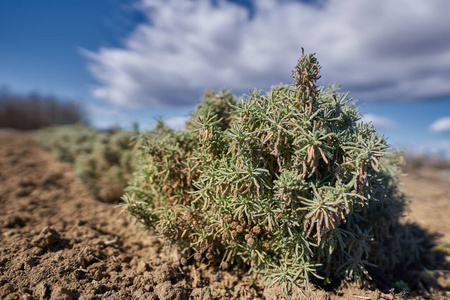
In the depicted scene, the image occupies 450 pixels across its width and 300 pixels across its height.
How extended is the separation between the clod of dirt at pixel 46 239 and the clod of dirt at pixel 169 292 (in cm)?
154

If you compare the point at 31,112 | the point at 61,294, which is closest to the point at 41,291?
the point at 61,294

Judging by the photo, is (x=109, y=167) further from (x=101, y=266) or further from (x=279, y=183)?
(x=279, y=183)

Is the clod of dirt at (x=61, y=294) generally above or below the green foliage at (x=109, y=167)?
below

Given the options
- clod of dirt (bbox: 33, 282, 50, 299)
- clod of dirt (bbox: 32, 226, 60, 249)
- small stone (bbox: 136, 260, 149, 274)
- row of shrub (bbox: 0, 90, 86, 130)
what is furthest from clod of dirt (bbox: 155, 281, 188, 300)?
row of shrub (bbox: 0, 90, 86, 130)

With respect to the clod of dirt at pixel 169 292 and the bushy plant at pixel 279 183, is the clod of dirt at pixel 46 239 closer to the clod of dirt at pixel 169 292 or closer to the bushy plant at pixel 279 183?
the bushy plant at pixel 279 183

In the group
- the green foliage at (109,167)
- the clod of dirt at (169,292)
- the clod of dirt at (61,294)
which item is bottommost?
the clod of dirt at (61,294)

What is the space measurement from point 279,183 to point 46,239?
111 inches

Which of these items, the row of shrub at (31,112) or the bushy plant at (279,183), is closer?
the bushy plant at (279,183)

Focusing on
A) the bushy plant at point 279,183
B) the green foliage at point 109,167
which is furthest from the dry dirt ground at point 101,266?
the green foliage at point 109,167

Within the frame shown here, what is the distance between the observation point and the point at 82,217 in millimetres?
4016

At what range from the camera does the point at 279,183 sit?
6.79ft

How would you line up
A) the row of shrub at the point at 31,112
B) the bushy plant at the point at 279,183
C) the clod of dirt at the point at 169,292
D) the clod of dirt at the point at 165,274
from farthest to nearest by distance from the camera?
the row of shrub at the point at 31,112 → the clod of dirt at the point at 165,274 → the clod of dirt at the point at 169,292 → the bushy plant at the point at 279,183

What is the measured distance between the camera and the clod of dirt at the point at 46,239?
2920mm

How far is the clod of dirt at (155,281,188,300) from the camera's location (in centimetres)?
229
